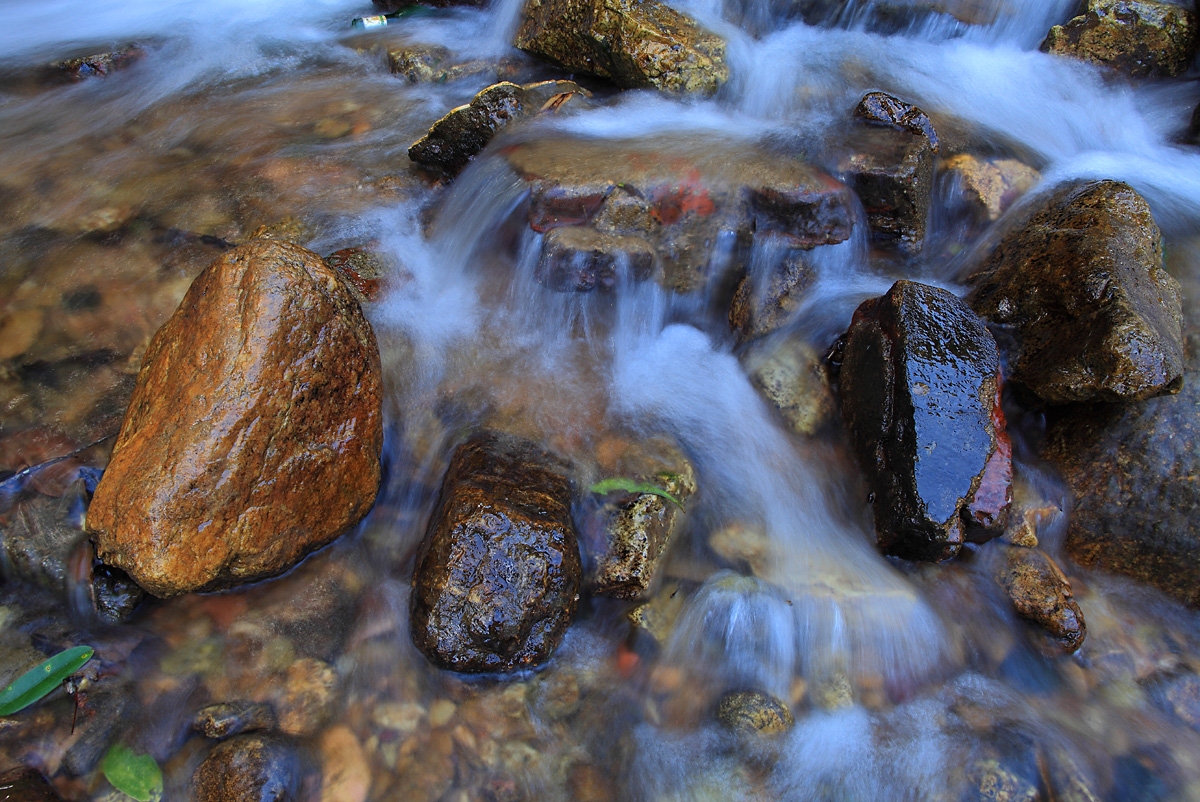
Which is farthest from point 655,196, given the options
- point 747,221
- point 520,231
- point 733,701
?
point 733,701

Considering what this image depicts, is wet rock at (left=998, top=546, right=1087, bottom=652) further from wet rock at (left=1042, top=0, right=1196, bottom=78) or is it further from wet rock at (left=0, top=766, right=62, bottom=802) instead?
wet rock at (left=1042, top=0, right=1196, bottom=78)

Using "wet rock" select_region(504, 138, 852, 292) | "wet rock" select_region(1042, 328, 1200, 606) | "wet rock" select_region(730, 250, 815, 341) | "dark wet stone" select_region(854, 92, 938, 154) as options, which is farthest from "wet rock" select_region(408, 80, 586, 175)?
"wet rock" select_region(1042, 328, 1200, 606)

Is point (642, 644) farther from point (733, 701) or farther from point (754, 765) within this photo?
point (754, 765)

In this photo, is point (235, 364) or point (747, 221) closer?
point (235, 364)

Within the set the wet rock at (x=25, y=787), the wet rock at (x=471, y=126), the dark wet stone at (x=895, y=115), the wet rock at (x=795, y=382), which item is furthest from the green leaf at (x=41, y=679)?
the dark wet stone at (x=895, y=115)

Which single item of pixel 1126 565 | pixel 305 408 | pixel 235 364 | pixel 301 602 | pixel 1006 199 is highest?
pixel 1006 199

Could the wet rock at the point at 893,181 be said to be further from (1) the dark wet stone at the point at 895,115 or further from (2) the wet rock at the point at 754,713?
(2) the wet rock at the point at 754,713

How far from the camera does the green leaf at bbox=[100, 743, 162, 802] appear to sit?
273cm

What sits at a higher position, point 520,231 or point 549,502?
point 520,231

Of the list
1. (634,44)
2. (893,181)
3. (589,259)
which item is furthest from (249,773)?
(634,44)

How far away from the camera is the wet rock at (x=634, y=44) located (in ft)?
19.1

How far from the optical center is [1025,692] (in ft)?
11.0

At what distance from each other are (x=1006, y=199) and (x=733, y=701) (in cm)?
430

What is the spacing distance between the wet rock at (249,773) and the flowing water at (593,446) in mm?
85
